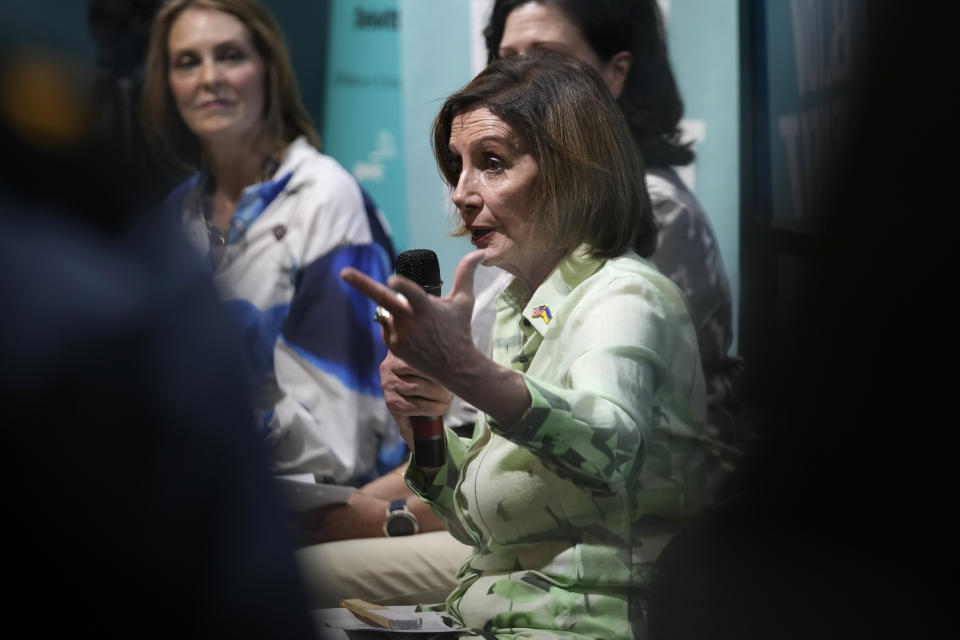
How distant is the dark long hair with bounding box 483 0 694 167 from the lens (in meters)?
2.78

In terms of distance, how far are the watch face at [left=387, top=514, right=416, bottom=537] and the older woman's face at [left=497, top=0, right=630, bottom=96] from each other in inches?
44.9

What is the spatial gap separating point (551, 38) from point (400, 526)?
4.06 ft

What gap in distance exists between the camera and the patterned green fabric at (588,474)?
4.90ft

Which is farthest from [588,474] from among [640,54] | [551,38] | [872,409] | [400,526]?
[640,54]

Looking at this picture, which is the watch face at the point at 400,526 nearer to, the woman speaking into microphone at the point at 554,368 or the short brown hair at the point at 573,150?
the woman speaking into microphone at the point at 554,368

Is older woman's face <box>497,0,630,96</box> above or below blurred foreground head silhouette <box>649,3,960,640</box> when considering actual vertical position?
above

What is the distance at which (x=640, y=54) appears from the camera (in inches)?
115

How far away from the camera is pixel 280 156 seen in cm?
337

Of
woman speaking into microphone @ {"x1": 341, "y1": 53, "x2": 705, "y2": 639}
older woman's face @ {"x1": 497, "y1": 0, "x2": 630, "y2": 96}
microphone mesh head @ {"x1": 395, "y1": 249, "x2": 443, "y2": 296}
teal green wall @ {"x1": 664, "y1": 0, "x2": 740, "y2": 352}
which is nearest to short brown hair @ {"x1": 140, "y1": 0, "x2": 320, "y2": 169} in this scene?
older woman's face @ {"x1": 497, "y1": 0, "x2": 630, "y2": 96}

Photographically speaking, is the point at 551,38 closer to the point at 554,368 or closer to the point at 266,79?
the point at 266,79

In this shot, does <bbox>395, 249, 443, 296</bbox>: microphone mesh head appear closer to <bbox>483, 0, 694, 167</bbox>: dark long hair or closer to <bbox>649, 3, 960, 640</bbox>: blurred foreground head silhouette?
<bbox>649, 3, 960, 640</bbox>: blurred foreground head silhouette

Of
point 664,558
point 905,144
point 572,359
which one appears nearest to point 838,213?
point 905,144

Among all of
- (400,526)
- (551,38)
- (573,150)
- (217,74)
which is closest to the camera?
(573,150)

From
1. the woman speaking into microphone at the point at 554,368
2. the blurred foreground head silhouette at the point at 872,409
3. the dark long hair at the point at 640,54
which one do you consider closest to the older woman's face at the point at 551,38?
the dark long hair at the point at 640,54
